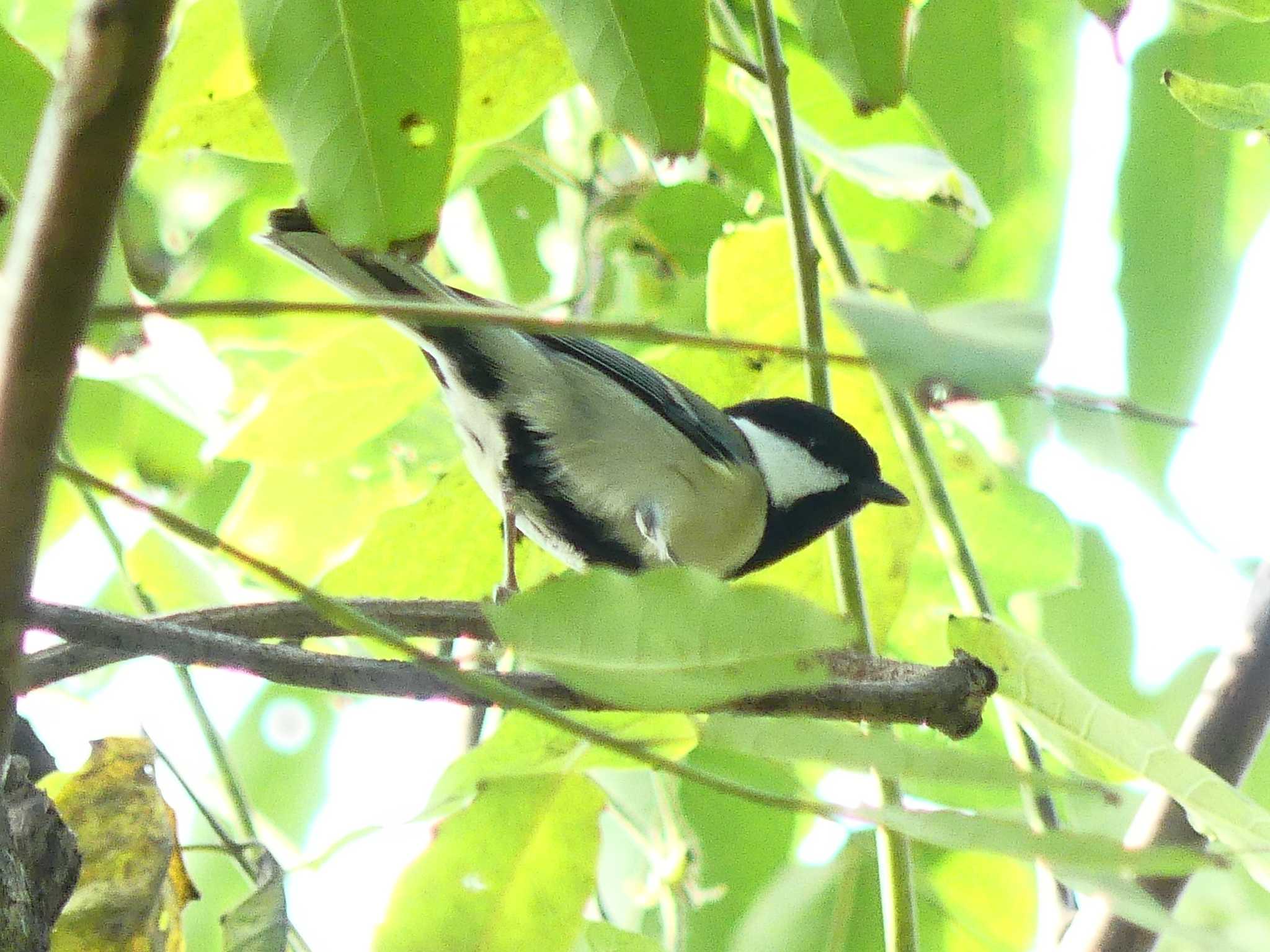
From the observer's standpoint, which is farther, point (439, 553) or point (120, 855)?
point (439, 553)

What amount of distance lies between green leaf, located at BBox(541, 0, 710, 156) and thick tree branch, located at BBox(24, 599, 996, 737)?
0.42m

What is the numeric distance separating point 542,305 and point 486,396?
19 centimetres

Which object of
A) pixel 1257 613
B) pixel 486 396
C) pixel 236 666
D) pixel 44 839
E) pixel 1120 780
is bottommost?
pixel 44 839

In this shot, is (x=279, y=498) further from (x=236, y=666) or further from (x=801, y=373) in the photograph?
(x=236, y=666)

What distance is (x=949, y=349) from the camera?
564 mm

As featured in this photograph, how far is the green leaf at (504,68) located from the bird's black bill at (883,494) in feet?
2.20

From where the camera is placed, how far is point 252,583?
1.99 meters

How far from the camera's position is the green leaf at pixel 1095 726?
97cm

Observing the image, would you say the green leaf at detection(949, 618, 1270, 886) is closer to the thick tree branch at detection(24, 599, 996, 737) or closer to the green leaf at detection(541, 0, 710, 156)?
the thick tree branch at detection(24, 599, 996, 737)

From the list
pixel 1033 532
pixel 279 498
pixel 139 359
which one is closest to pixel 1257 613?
pixel 1033 532

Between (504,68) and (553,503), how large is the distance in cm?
71

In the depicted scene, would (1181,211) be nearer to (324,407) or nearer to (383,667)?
(324,407)

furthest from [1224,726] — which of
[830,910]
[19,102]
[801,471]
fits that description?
[19,102]

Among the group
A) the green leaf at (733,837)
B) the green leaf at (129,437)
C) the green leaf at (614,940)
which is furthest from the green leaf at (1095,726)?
the green leaf at (129,437)
